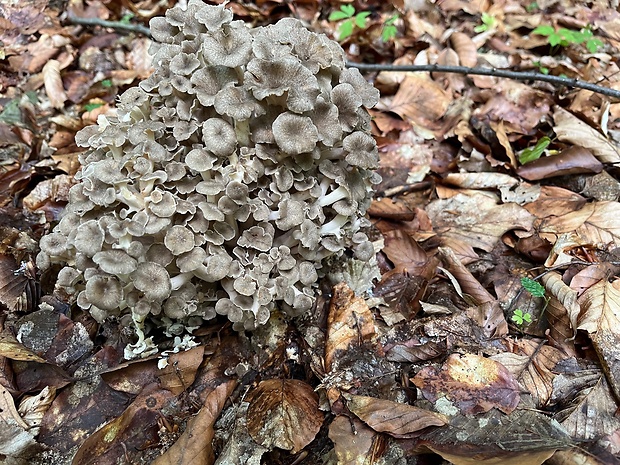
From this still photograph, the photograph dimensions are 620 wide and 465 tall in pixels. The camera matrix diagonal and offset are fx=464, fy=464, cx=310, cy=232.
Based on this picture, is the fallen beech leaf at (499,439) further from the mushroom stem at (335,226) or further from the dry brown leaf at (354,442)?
the mushroom stem at (335,226)

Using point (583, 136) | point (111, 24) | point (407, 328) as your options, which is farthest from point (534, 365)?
point (111, 24)

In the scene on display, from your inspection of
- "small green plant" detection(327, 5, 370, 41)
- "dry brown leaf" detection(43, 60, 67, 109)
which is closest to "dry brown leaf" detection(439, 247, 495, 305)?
"small green plant" detection(327, 5, 370, 41)

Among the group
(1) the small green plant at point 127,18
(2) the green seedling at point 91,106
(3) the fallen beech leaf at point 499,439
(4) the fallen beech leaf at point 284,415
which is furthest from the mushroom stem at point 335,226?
(1) the small green plant at point 127,18

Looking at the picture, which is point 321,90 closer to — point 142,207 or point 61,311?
point 142,207

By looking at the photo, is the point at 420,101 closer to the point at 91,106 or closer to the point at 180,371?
the point at 91,106

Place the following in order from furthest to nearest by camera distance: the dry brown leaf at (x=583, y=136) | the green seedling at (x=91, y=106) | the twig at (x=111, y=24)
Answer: the twig at (x=111, y=24), the green seedling at (x=91, y=106), the dry brown leaf at (x=583, y=136)

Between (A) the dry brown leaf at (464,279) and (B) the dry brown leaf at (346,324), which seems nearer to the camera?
(B) the dry brown leaf at (346,324)
